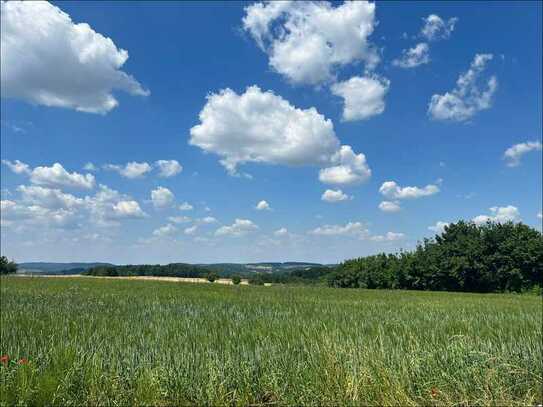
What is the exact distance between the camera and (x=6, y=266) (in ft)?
321

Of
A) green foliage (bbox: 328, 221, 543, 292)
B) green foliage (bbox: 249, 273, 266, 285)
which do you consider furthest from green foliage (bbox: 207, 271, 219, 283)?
green foliage (bbox: 328, 221, 543, 292)

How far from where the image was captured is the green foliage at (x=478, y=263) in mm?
66125

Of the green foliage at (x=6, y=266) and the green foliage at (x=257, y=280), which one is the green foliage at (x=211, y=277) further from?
the green foliage at (x=6, y=266)

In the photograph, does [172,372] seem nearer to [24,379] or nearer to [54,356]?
[24,379]

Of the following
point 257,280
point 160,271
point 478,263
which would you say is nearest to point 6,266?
point 160,271

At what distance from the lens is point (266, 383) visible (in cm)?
559

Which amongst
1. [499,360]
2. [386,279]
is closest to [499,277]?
[386,279]

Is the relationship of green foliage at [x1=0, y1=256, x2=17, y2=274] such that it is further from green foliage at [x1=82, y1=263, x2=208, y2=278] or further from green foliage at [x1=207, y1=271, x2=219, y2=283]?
green foliage at [x1=207, y1=271, x2=219, y2=283]

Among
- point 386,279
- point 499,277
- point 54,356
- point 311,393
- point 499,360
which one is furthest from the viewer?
point 386,279

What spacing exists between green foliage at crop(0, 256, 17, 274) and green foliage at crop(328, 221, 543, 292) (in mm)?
85573

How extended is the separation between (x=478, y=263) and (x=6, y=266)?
10150 cm

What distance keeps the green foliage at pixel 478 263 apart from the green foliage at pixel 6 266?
281ft

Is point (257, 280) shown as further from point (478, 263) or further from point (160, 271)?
point (160, 271)

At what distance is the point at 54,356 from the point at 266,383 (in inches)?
141
